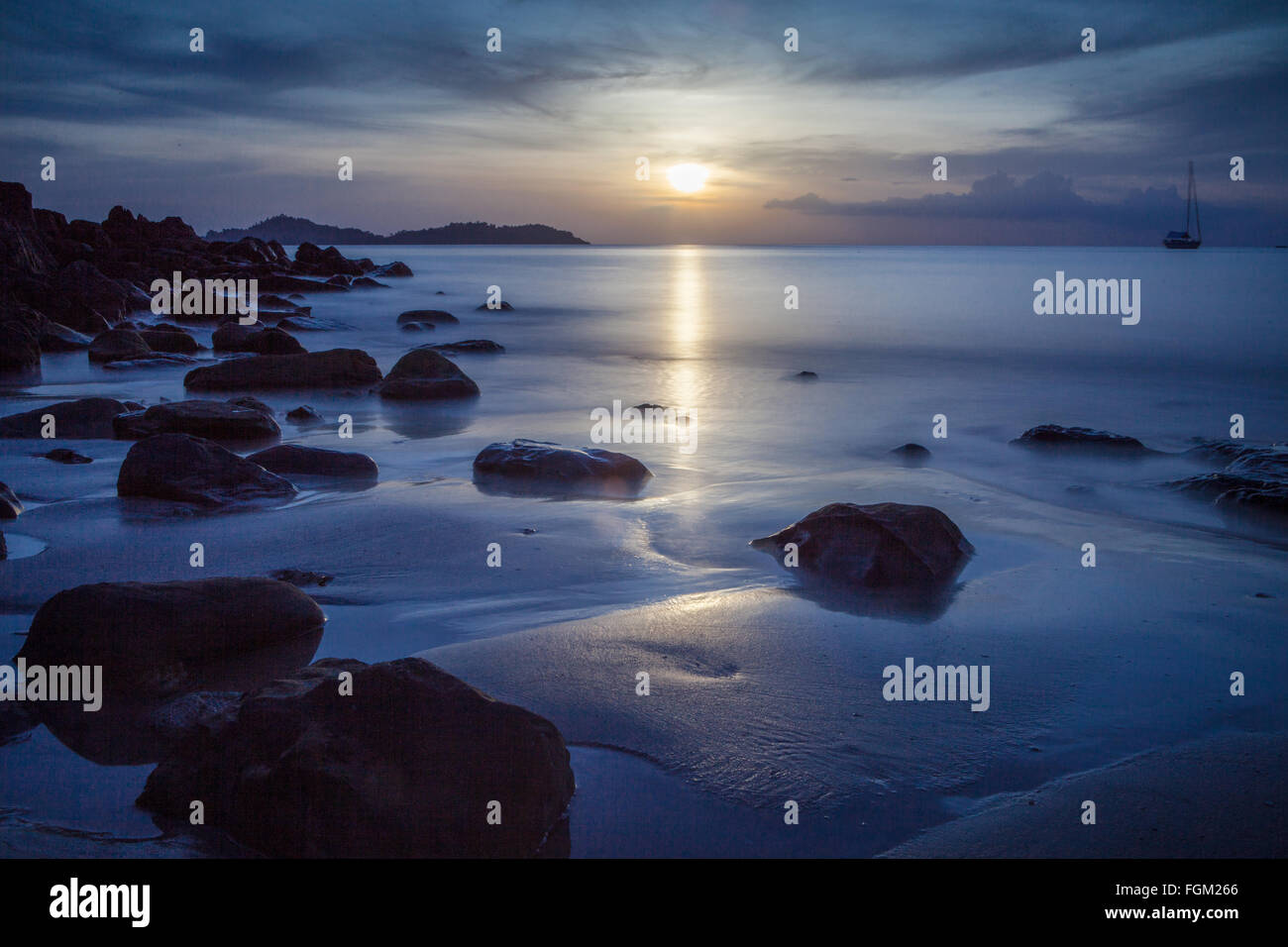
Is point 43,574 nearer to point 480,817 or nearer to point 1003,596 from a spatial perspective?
point 480,817

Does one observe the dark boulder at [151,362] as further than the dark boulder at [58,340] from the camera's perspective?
No

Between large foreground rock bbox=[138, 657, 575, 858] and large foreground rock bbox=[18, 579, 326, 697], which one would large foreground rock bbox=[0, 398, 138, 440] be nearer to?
large foreground rock bbox=[18, 579, 326, 697]

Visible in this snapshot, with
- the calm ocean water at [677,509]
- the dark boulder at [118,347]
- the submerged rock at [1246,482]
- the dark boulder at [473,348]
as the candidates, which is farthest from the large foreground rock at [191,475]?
the dark boulder at [473,348]

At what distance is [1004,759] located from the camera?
3609 millimetres

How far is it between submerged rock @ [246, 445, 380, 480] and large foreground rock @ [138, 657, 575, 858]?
16.3 ft

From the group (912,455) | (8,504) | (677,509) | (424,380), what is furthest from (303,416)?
(912,455)

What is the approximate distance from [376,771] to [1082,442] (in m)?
9.03

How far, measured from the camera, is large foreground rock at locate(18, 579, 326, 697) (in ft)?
13.2

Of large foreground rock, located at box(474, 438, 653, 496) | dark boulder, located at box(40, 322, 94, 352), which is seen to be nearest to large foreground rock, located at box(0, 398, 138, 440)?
large foreground rock, located at box(474, 438, 653, 496)

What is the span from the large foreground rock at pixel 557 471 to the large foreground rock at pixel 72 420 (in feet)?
14.2

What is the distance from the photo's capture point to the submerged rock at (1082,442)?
32.4 feet

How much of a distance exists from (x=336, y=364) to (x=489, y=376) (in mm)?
3079

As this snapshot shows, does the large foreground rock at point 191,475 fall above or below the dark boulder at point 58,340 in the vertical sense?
below

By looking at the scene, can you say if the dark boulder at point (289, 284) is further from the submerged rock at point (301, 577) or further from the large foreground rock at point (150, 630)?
the large foreground rock at point (150, 630)
